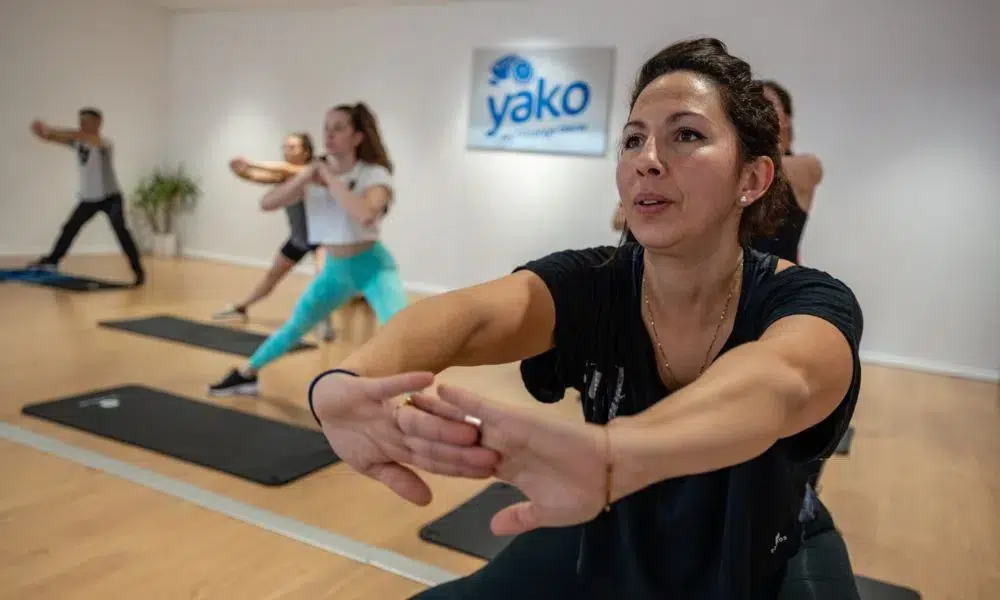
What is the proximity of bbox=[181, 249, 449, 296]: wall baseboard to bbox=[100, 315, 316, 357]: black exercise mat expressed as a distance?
2430 mm

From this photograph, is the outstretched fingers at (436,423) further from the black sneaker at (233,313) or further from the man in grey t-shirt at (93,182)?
the man in grey t-shirt at (93,182)

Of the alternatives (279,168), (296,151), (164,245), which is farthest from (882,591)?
(164,245)

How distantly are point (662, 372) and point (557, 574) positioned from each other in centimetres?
35

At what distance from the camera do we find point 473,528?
7.70ft

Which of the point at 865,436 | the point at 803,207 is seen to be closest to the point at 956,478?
the point at 865,436

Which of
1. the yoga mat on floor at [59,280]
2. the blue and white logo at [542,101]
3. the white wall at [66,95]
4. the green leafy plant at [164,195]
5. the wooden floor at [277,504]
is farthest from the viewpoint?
the green leafy plant at [164,195]

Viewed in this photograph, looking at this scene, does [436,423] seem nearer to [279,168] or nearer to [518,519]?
[518,519]

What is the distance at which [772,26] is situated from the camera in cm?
555

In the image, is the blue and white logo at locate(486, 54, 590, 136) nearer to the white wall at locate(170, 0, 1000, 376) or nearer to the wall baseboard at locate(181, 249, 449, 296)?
the white wall at locate(170, 0, 1000, 376)

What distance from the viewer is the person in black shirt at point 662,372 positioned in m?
0.86

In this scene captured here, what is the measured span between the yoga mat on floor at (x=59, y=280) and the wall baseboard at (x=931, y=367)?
211 inches

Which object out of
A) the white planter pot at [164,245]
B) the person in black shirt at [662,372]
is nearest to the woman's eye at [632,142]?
the person in black shirt at [662,372]

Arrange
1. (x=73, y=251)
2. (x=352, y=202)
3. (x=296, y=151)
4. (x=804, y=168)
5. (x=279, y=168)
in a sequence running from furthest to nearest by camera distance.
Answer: (x=73, y=251), (x=296, y=151), (x=279, y=168), (x=352, y=202), (x=804, y=168)

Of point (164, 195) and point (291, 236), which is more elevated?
point (164, 195)
